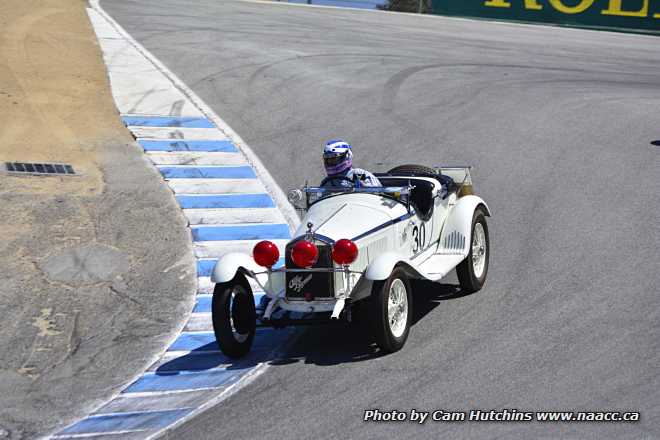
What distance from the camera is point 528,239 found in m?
10.6

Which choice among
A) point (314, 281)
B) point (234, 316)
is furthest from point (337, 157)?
point (234, 316)

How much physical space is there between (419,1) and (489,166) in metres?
22.4

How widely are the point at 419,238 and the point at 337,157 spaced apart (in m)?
1.14

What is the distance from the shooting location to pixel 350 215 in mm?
8562

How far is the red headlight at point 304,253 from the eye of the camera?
779 centimetres

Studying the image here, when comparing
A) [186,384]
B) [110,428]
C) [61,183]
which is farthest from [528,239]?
[61,183]

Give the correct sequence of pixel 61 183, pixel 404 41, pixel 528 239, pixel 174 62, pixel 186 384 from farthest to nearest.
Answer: pixel 404 41 < pixel 174 62 < pixel 61 183 < pixel 528 239 < pixel 186 384

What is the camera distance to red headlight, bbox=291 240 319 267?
779 centimetres

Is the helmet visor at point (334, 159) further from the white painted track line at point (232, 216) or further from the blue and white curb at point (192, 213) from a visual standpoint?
the white painted track line at point (232, 216)

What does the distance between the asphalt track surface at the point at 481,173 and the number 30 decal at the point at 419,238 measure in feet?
1.92

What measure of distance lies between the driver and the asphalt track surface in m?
1.37

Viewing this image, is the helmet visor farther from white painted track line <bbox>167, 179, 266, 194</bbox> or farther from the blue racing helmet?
white painted track line <bbox>167, 179, 266, 194</bbox>

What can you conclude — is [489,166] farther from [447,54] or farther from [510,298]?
[447,54]

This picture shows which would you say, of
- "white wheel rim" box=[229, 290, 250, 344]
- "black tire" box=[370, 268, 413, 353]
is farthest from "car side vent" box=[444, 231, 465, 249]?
"white wheel rim" box=[229, 290, 250, 344]
